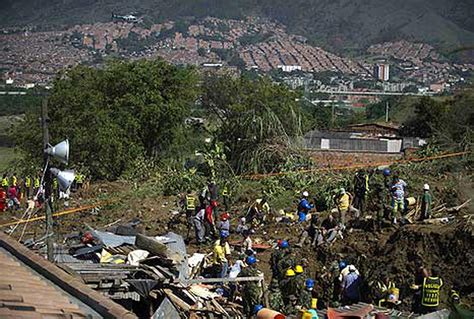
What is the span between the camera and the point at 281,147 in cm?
2577

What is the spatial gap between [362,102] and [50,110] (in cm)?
11197

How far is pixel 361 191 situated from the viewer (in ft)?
59.4

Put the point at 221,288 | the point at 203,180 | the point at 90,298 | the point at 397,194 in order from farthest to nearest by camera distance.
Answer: the point at 203,180
the point at 397,194
the point at 221,288
the point at 90,298

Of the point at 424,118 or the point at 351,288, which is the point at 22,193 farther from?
the point at 424,118

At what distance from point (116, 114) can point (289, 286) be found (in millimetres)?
22732

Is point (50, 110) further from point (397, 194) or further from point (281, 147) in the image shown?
point (397, 194)

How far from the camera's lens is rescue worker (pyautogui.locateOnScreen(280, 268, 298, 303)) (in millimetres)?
12398

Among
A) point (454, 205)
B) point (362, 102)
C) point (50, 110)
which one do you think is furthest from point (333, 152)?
point (362, 102)

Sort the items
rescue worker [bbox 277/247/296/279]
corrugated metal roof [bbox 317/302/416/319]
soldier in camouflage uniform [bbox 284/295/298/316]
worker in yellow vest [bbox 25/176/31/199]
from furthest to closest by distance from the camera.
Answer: worker in yellow vest [bbox 25/176/31/199] → rescue worker [bbox 277/247/296/279] → soldier in camouflage uniform [bbox 284/295/298/316] → corrugated metal roof [bbox 317/302/416/319]

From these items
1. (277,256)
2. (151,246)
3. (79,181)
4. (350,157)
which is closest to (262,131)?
(79,181)

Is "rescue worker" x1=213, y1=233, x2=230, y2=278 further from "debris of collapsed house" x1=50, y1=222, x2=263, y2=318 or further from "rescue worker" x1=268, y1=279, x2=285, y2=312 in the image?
"rescue worker" x1=268, y1=279, x2=285, y2=312

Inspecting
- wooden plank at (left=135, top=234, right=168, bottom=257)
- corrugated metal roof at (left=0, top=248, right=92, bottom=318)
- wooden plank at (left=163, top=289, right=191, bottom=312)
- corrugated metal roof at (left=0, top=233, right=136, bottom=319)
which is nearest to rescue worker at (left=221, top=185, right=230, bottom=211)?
wooden plank at (left=135, top=234, right=168, bottom=257)

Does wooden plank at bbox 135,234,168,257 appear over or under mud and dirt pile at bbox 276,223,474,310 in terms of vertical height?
over

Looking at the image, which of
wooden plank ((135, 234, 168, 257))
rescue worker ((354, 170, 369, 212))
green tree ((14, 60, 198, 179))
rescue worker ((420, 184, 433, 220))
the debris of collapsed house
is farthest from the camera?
green tree ((14, 60, 198, 179))
